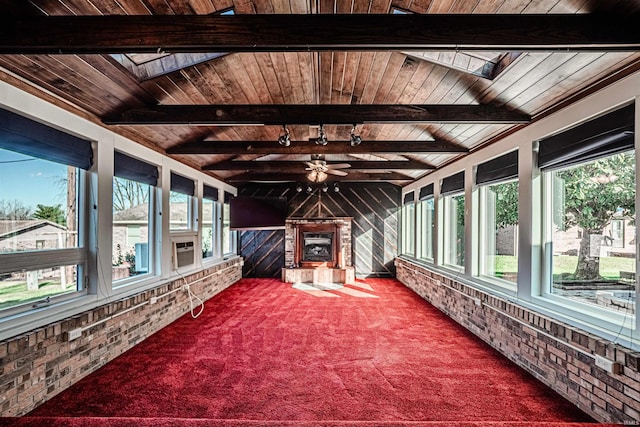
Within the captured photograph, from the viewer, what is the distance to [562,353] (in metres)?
2.78

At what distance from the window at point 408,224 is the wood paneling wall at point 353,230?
0.22 meters

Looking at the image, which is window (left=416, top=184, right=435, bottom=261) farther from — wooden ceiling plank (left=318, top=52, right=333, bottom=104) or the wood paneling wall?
wooden ceiling plank (left=318, top=52, right=333, bottom=104)

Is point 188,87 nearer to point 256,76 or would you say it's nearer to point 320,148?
point 256,76

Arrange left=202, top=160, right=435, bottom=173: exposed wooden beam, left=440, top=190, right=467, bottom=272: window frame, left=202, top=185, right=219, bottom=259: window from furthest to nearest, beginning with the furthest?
left=202, top=185, right=219, bottom=259: window
left=202, top=160, right=435, bottom=173: exposed wooden beam
left=440, top=190, right=467, bottom=272: window frame

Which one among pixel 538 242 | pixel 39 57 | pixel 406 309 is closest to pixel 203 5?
pixel 39 57

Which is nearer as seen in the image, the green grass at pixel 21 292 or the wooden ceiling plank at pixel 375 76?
the green grass at pixel 21 292

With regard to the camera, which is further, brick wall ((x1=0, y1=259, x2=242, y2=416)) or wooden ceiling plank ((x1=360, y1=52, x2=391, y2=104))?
wooden ceiling plank ((x1=360, y1=52, x2=391, y2=104))

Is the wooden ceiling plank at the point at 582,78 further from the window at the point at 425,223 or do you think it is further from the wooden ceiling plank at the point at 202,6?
the window at the point at 425,223

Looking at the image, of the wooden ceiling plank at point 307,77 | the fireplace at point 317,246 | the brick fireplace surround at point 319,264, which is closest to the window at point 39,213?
the wooden ceiling plank at point 307,77

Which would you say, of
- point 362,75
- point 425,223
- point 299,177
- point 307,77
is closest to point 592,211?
point 362,75

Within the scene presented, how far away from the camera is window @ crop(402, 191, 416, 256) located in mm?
8023

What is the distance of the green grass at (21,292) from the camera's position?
2.55m

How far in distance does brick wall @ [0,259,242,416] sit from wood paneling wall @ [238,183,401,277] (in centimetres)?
399

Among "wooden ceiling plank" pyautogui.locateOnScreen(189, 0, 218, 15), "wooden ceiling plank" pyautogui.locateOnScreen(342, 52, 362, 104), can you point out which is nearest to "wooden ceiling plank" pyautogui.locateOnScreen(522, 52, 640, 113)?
"wooden ceiling plank" pyautogui.locateOnScreen(342, 52, 362, 104)
